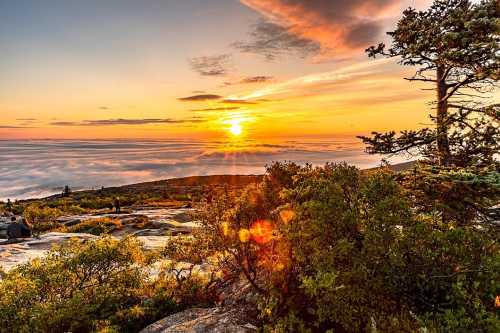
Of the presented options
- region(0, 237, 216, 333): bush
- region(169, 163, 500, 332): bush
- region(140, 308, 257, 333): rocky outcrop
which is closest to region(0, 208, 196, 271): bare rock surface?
region(0, 237, 216, 333): bush

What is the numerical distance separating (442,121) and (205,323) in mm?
11909

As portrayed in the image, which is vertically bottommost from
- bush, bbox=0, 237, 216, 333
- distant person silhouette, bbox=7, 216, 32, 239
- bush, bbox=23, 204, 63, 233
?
bush, bbox=23, 204, 63, 233

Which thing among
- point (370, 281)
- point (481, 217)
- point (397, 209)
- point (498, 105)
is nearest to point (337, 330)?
point (370, 281)

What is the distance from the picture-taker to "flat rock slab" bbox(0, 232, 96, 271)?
20.8 m

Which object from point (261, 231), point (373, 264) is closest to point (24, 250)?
point (261, 231)

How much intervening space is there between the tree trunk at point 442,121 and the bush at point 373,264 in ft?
22.2

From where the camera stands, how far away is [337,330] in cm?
833

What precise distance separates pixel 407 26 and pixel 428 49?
151 cm

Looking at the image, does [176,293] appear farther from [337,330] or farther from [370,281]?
[370,281]

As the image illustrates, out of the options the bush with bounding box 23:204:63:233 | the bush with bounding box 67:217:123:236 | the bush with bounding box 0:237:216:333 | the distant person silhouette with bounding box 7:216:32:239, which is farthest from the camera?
the bush with bounding box 23:204:63:233

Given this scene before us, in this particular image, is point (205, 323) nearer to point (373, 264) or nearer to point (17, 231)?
point (373, 264)

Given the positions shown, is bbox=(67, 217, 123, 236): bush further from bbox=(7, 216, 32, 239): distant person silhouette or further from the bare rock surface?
bbox=(7, 216, 32, 239): distant person silhouette

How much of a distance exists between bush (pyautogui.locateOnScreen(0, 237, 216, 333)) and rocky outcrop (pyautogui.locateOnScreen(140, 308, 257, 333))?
1.41 meters

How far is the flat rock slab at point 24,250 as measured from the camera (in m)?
20.8
